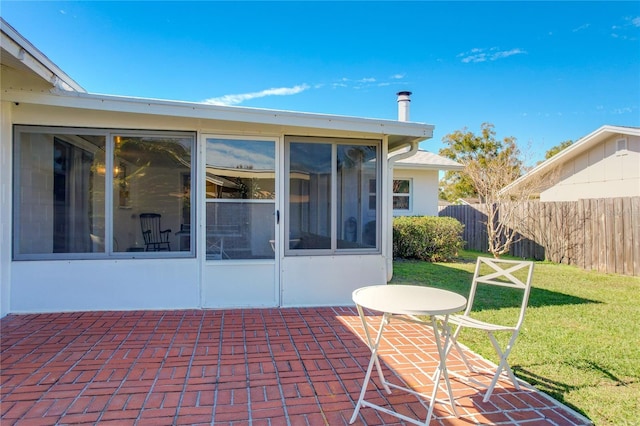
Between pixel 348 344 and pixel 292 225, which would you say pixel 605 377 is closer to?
pixel 348 344

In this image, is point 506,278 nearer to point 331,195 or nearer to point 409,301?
point 409,301

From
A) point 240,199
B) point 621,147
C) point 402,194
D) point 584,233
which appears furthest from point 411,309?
point 621,147

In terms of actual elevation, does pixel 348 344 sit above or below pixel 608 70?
below

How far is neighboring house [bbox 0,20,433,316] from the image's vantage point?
436 centimetres

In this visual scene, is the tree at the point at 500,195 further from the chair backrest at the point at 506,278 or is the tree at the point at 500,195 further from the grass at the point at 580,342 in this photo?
the chair backrest at the point at 506,278

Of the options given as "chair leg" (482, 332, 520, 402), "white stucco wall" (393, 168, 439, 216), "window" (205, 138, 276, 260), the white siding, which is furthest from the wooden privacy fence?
the white siding

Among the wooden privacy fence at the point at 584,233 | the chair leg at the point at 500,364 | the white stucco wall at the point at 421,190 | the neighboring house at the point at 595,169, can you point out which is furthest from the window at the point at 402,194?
the chair leg at the point at 500,364

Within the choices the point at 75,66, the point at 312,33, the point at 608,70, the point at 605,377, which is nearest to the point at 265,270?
the point at 605,377

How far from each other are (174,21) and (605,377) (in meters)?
10.2

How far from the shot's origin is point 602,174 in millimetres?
11234

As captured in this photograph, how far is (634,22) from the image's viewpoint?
30.2 feet

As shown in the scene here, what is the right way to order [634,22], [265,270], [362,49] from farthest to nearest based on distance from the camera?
1. [362,49]
2. [634,22]
3. [265,270]

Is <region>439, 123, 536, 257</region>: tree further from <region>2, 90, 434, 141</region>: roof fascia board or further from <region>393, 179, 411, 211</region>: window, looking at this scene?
<region>2, 90, 434, 141</region>: roof fascia board

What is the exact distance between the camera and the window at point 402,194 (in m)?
11.6
